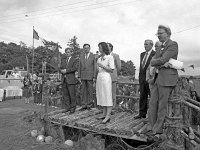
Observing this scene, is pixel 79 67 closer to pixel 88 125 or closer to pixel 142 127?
pixel 88 125

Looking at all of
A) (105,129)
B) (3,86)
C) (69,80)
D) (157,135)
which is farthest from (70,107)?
(3,86)

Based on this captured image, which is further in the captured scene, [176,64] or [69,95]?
[69,95]

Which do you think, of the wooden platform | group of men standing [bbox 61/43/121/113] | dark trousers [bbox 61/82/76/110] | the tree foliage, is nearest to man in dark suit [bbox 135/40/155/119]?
the wooden platform

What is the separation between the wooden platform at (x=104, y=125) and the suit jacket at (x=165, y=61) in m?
1.12

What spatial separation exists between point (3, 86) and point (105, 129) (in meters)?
14.9

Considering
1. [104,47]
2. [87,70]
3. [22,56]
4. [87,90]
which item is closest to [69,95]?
A: [87,90]

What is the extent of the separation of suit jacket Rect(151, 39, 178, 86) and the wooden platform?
112 centimetres

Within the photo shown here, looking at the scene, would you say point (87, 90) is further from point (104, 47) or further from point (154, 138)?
point (154, 138)

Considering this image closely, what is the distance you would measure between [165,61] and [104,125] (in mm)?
2118

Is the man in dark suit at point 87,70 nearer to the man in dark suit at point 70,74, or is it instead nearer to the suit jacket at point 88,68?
Answer: the suit jacket at point 88,68

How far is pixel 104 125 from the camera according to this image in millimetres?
5387

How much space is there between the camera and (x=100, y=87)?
5496mm

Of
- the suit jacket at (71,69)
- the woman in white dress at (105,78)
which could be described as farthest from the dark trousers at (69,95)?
the woman in white dress at (105,78)

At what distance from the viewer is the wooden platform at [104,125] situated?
4.82 meters
